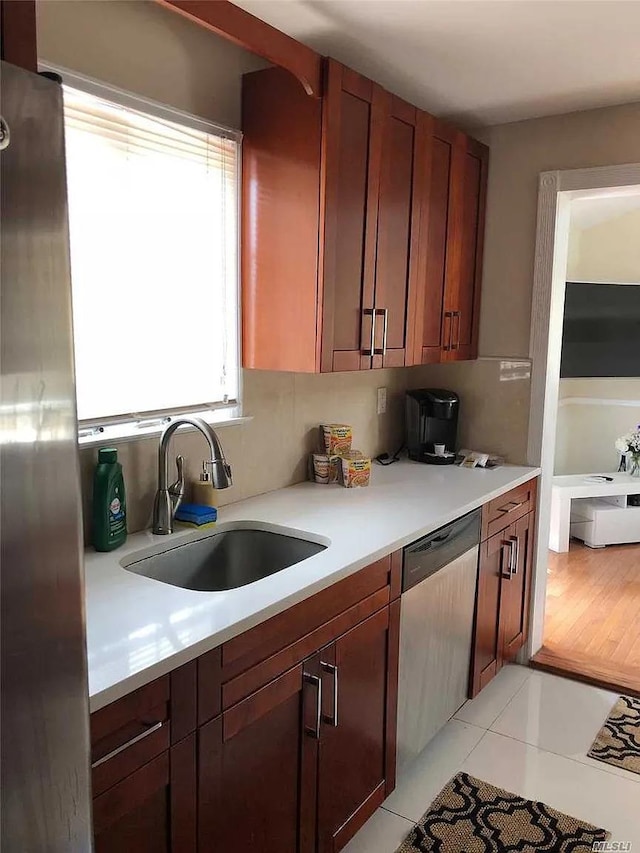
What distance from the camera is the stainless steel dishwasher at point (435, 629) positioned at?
87.1 inches

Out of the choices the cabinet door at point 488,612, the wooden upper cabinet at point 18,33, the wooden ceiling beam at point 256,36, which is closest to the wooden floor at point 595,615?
the cabinet door at point 488,612

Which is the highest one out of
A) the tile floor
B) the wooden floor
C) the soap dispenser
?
the soap dispenser

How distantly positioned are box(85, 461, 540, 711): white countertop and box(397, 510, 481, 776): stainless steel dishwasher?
10cm

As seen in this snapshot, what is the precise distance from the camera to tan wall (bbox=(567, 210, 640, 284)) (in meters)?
5.24

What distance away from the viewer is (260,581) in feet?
5.56

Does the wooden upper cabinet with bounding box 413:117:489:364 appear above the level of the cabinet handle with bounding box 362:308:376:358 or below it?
above

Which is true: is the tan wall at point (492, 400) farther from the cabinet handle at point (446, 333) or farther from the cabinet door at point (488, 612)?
the cabinet door at point (488, 612)

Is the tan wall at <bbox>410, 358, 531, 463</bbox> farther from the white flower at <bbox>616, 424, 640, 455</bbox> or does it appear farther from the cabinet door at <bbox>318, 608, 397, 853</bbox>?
the white flower at <bbox>616, 424, 640, 455</bbox>

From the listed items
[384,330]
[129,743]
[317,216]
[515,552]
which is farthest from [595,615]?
[129,743]

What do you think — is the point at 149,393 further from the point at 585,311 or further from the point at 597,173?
the point at 585,311

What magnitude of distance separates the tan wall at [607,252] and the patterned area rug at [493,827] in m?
3.98

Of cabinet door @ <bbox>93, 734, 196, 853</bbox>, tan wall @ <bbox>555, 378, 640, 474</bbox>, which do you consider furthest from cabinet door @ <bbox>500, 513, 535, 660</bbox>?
tan wall @ <bbox>555, 378, 640, 474</bbox>

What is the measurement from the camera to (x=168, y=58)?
2.03m

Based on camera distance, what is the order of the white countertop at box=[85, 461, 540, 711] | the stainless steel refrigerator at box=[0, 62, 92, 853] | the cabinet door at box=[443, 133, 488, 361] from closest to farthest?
the stainless steel refrigerator at box=[0, 62, 92, 853] < the white countertop at box=[85, 461, 540, 711] < the cabinet door at box=[443, 133, 488, 361]
